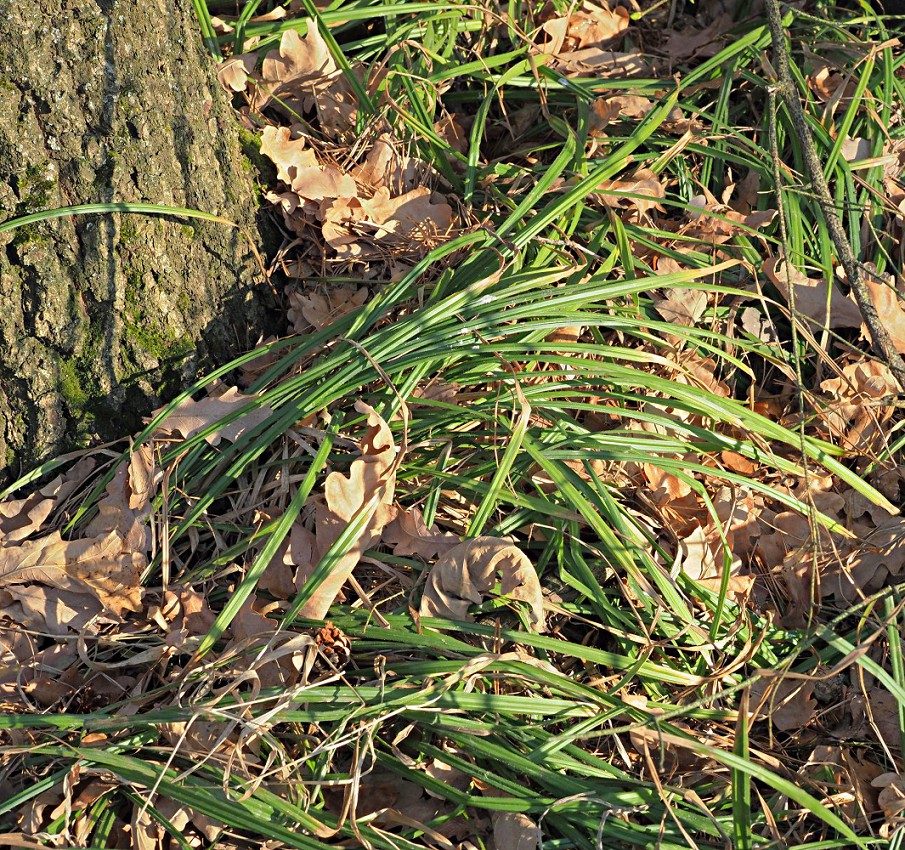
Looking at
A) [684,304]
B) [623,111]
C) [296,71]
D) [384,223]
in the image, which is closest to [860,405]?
[684,304]

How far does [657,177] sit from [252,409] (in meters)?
1.27

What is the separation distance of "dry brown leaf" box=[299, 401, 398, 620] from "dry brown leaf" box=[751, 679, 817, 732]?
0.83m

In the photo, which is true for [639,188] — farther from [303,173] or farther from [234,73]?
[234,73]

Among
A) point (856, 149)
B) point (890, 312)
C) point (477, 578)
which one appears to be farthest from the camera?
point (856, 149)

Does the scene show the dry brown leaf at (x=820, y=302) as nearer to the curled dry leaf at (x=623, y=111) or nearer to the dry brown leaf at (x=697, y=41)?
the curled dry leaf at (x=623, y=111)

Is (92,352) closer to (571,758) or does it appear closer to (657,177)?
(571,758)

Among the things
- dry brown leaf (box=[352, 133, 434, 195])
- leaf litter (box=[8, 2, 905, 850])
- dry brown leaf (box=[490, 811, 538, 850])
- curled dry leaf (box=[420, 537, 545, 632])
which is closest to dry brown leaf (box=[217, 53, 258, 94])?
leaf litter (box=[8, 2, 905, 850])

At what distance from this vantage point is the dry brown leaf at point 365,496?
1.56 meters

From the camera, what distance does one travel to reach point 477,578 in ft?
5.08

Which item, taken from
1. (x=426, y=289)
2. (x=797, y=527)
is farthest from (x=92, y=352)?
(x=797, y=527)

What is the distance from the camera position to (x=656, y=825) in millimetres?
1427

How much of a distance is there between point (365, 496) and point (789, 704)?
97cm

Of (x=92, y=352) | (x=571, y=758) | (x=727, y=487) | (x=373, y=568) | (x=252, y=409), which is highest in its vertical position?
(x=92, y=352)

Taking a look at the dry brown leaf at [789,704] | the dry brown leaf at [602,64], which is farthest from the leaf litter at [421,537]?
the dry brown leaf at [602,64]
